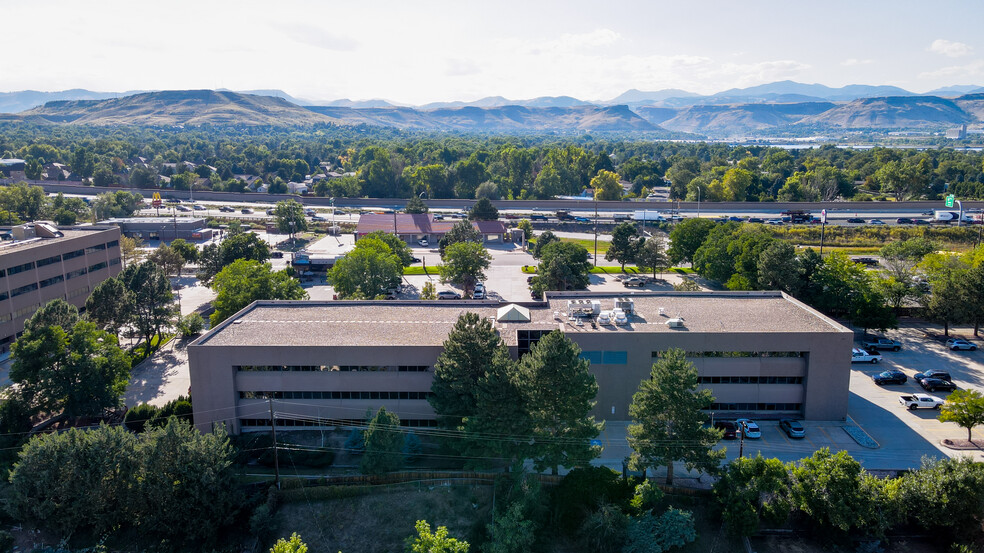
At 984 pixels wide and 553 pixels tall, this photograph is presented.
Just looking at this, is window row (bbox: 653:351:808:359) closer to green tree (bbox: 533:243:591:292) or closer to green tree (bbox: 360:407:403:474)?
→ green tree (bbox: 360:407:403:474)

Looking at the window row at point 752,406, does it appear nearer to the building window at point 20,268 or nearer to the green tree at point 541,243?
the green tree at point 541,243

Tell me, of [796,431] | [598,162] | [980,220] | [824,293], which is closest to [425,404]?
[796,431]

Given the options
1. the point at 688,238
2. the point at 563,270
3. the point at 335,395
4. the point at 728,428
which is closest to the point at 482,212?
the point at 688,238

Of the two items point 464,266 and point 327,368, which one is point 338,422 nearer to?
point 327,368

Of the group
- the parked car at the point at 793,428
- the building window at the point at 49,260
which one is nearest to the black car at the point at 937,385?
the parked car at the point at 793,428

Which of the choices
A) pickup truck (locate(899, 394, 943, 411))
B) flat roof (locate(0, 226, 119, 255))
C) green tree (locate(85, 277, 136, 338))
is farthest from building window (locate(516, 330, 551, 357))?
flat roof (locate(0, 226, 119, 255))

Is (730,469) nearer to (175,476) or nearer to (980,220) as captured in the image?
(175,476)

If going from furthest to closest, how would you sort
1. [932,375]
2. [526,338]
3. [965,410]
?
[932,375]
[526,338]
[965,410]
